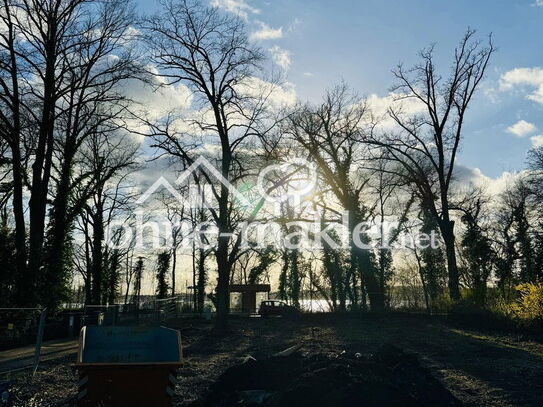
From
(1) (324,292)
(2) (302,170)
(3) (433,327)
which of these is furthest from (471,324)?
(1) (324,292)

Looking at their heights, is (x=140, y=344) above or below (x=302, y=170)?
below

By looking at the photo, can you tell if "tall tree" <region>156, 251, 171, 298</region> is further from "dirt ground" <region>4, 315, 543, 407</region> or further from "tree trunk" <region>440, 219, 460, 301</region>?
"tree trunk" <region>440, 219, 460, 301</region>

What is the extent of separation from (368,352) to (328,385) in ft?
23.0

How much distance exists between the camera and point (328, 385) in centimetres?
865

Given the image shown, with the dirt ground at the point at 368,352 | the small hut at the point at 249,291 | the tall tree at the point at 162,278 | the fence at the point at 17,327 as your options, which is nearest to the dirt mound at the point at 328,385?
the dirt ground at the point at 368,352

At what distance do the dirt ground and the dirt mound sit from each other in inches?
25.7

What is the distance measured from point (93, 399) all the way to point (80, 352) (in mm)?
829

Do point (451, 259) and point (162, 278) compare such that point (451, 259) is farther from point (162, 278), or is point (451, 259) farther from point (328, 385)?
point (162, 278)

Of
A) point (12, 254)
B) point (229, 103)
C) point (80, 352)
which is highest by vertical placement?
point (229, 103)

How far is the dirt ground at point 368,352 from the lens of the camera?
966 cm

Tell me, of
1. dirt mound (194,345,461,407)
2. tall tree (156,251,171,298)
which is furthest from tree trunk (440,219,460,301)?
tall tree (156,251,171,298)

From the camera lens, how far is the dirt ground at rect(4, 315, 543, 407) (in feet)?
31.7

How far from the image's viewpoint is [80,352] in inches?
313

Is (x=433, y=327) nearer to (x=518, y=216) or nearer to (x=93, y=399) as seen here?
(x=93, y=399)
